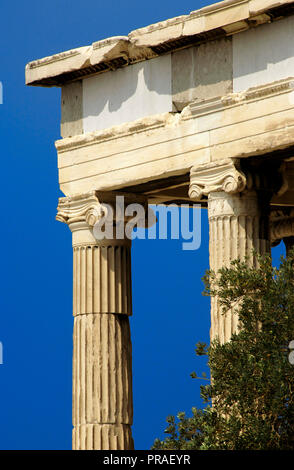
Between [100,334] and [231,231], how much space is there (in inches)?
133

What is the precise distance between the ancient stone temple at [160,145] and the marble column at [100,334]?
0.02m

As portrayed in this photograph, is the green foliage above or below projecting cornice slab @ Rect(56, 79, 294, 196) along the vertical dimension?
below

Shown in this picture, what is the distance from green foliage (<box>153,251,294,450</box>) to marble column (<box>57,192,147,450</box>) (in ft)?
14.9

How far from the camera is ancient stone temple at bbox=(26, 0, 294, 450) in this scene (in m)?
21.6

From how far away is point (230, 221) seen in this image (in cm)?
2209

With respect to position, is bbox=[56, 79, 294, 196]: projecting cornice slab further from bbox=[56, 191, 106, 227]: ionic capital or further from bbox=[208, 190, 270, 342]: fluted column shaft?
bbox=[208, 190, 270, 342]: fluted column shaft

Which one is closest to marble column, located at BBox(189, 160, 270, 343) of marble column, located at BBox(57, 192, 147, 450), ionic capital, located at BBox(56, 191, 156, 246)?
ionic capital, located at BBox(56, 191, 156, 246)

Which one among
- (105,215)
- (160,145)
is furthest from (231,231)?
(105,215)

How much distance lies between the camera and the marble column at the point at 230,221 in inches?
862

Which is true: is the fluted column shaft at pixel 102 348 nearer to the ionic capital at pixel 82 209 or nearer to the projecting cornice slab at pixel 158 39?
the ionic capital at pixel 82 209

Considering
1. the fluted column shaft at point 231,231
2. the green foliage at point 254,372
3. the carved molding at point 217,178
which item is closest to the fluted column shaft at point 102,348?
the carved molding at point 217,178

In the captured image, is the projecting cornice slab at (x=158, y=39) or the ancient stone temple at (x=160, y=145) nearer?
the projecting cornice slab at (x=158, y=39)

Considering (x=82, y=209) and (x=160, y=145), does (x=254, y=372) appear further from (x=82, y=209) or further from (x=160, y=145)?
(x=82, y=209)

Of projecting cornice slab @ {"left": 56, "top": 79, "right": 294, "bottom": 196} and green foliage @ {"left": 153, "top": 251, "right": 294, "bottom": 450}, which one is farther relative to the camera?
projecting cornice slab @ {"left": 56, "top": 79, "right": 294, "bottom": 196}
